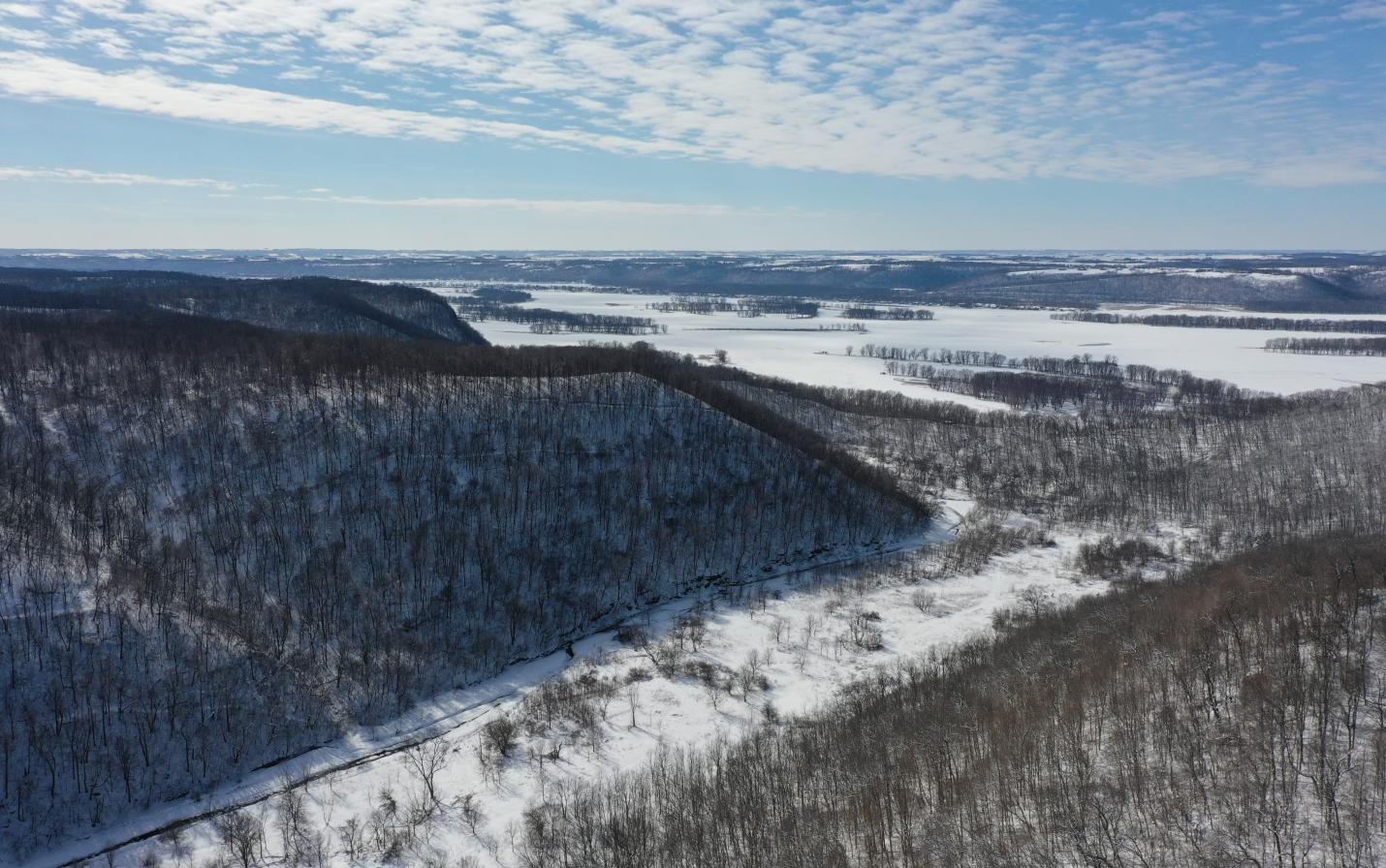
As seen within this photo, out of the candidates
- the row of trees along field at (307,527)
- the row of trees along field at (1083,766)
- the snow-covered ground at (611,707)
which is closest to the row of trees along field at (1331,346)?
the row of trees along field at (307,527)

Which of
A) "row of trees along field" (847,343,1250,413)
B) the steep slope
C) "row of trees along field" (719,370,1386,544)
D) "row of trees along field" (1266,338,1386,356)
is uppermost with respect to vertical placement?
the steep slope

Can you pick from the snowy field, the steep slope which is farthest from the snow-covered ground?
the steep slope

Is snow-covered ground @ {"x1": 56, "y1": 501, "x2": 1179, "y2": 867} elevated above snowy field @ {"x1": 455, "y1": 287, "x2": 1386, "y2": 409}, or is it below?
below

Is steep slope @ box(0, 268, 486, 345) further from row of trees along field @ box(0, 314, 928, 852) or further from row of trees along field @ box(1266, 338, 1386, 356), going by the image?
row of trees along field @ box(1266, 338, 1386, 356)

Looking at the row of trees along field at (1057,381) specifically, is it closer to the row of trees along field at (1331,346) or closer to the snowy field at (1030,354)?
the snowy field at (1030,354)

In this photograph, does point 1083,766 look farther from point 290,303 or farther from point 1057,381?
point 1057,381

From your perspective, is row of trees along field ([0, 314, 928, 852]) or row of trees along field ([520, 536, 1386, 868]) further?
row of trees along field ([0, 314, 928, 852])

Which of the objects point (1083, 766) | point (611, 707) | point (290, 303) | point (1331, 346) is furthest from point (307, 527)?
point (1331, 346)
